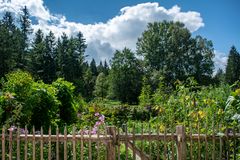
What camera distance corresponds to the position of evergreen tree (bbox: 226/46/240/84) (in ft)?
200

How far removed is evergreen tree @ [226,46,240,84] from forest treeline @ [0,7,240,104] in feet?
0.58

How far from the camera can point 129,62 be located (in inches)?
2088

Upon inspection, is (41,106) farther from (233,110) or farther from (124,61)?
(124,61)

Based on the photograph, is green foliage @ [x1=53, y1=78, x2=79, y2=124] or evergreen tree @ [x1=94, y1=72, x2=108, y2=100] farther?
evergreen tree @ [x1=94, y1=72, x2=108, y2=100]

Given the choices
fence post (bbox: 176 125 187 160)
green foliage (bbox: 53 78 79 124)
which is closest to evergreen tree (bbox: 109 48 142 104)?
green foliage (bbox: 53 78 79 124)

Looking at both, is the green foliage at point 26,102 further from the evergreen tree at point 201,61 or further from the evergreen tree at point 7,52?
the evergreen tree at point 201,61

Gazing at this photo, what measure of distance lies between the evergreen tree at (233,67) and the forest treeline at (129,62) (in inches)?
7.0

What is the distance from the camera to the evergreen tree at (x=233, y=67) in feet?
200

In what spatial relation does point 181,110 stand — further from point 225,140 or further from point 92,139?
point 92,139

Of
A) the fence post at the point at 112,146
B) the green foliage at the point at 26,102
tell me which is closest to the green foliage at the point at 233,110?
the fence post at the point at 112,146

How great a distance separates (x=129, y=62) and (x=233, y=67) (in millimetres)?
20369

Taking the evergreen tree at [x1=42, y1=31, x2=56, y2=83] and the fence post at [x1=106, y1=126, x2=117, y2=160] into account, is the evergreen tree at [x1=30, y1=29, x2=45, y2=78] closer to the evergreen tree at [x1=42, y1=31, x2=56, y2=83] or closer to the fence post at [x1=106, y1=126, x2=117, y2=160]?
the evergreen tree at [x1=42, y1=31, x2=56, y2=83]

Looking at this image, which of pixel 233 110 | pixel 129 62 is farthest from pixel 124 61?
pixel 233 110

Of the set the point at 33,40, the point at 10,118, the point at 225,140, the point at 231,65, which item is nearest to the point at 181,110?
the point at 225,140
